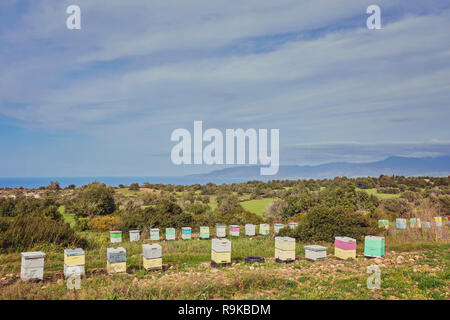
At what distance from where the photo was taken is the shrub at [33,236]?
45.5 ft

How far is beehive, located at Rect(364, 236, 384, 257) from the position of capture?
12.5 m

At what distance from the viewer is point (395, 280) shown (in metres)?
8.64

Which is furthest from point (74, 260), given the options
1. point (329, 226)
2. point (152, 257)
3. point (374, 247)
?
point (329, 226)

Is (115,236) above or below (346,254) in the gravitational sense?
below

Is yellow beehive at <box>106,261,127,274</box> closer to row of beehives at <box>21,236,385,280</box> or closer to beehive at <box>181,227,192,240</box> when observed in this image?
row of beehives at <box>21,236,385,280</box>

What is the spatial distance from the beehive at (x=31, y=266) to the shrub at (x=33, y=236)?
555 centimetres

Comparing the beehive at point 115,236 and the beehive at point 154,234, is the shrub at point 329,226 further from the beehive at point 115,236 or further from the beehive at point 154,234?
the beehive at point 115,236

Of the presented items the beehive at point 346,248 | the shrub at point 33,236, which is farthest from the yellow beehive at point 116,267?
the beehive at point 346,248

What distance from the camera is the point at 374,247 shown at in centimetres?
1259

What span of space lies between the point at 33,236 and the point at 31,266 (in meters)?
6.28

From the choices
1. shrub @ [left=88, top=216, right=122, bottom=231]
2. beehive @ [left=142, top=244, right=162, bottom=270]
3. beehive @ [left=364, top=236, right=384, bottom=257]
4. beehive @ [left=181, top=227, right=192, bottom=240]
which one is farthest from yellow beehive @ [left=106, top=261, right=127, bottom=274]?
shrub @ [left=88, top=216, right=122, bottom=231]

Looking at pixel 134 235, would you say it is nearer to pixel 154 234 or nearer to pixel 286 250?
pixel 154 234

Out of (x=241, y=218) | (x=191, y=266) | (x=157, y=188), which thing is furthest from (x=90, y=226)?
(x=157, y=188)

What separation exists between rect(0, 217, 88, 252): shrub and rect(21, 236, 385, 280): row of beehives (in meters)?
5.61
